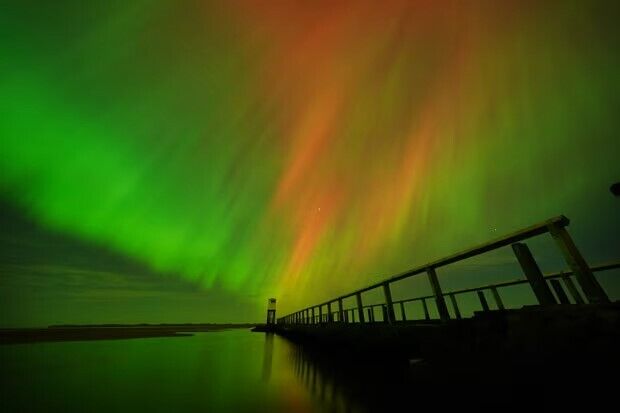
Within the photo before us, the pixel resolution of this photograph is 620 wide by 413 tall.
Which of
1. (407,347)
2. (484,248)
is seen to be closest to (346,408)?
(407,347)

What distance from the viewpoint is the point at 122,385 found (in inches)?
267

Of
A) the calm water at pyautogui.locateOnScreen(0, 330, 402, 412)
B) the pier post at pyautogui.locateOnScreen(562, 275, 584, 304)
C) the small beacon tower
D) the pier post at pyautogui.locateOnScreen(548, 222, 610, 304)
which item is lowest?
the calm water at pyautogui.locateOnScreen(0, 330, 402, 412)

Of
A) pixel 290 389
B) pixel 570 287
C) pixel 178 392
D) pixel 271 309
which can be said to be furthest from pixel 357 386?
pixel 271 309

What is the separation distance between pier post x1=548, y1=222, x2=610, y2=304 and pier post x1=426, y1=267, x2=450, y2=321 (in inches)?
67.2

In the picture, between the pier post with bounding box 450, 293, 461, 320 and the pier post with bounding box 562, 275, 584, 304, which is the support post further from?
the pier post with bounding box 562, 275, 584, 304

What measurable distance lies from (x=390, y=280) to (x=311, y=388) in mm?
2583

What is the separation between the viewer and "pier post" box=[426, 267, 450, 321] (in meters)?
3.91

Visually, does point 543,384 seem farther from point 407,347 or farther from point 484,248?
point 407,347

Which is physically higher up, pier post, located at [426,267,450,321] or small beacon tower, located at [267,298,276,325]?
small beacon tower, located at [267,298,276,325]

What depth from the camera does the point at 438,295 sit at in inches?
164

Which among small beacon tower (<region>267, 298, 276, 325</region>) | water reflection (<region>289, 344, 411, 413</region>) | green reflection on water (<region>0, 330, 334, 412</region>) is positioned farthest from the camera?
small beacon tower (<region>267, 298, 276, 325</region>)

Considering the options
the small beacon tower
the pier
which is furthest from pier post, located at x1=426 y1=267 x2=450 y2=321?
the small beacon tower

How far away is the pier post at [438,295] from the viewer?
3912 millimetres

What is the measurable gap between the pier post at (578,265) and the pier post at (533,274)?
357 millimetres
